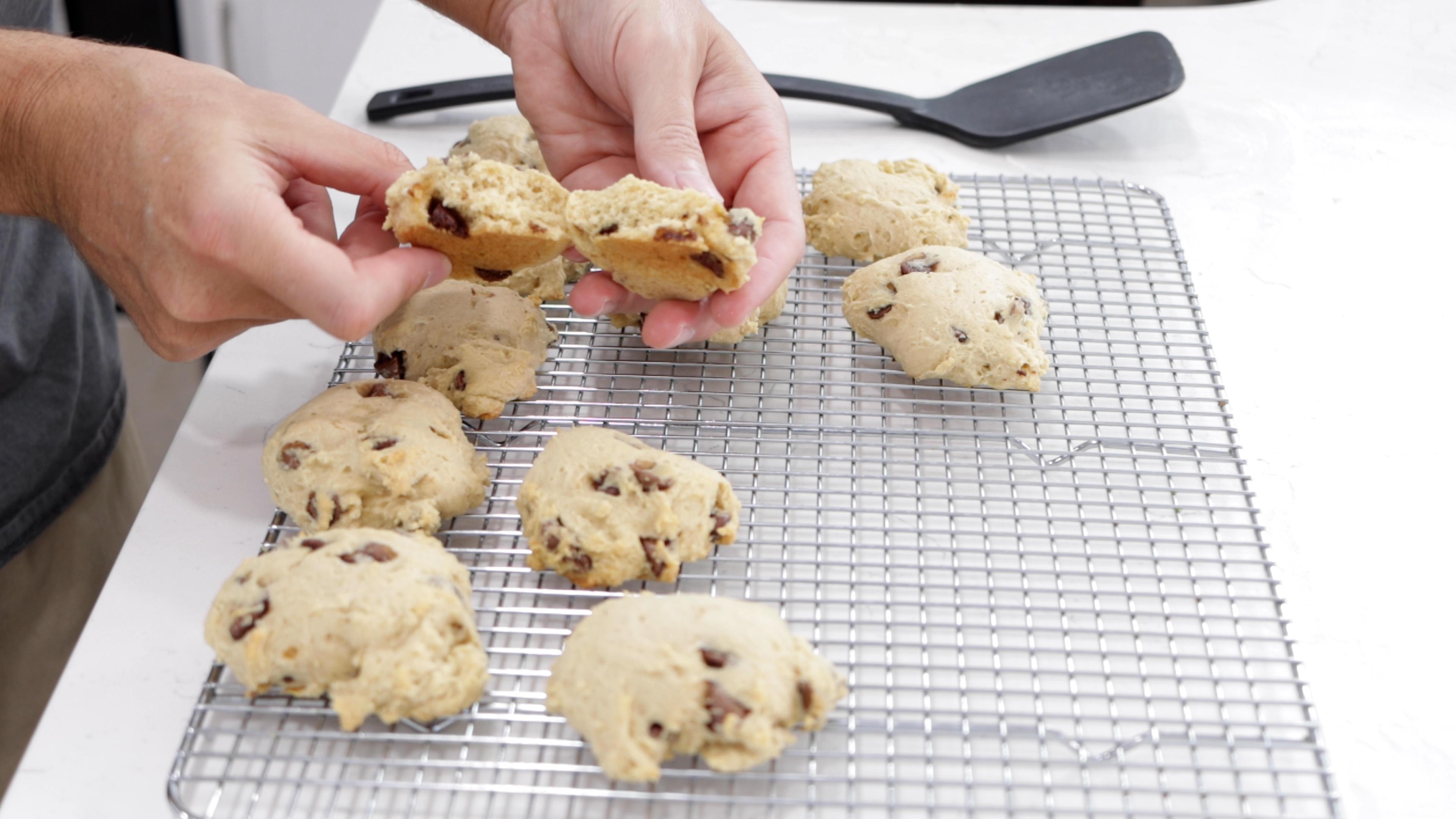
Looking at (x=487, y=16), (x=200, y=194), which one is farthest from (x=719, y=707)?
(x=487, y=16)

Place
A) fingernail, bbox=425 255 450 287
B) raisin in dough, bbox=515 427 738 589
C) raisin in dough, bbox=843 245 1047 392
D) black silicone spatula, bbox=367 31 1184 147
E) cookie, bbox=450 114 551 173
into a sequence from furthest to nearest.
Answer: black silicone spatula, bbox=367 31 1184 147 → cookie, bbox=450 114 551 173 → raisin in dough, bbox=843 245 1047 392 → fingernail, bbox=425 255 450 287 → raisin in dough, bbox=515 427 738 589

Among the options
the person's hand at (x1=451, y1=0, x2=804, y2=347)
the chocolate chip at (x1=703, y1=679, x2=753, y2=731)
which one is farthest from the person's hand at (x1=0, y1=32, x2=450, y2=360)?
the chocolate chip at (x1=703, y1=679, x2=753, y2=731)

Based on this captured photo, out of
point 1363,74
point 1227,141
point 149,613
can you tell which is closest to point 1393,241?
point 1227,141

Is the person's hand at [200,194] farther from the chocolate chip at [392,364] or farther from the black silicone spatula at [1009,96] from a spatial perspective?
the black silicone spatula at [1009,96]

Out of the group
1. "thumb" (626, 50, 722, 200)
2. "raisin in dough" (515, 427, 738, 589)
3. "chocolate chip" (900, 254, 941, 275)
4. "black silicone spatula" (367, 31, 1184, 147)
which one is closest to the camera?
"raisin in dough" (515, 427, 738, 589)

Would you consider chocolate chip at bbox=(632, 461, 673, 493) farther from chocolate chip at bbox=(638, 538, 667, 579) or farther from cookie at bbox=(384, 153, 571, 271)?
cookie at bbox=(384, 153, 571, 271)

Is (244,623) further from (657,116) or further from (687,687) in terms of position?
(657,116)
